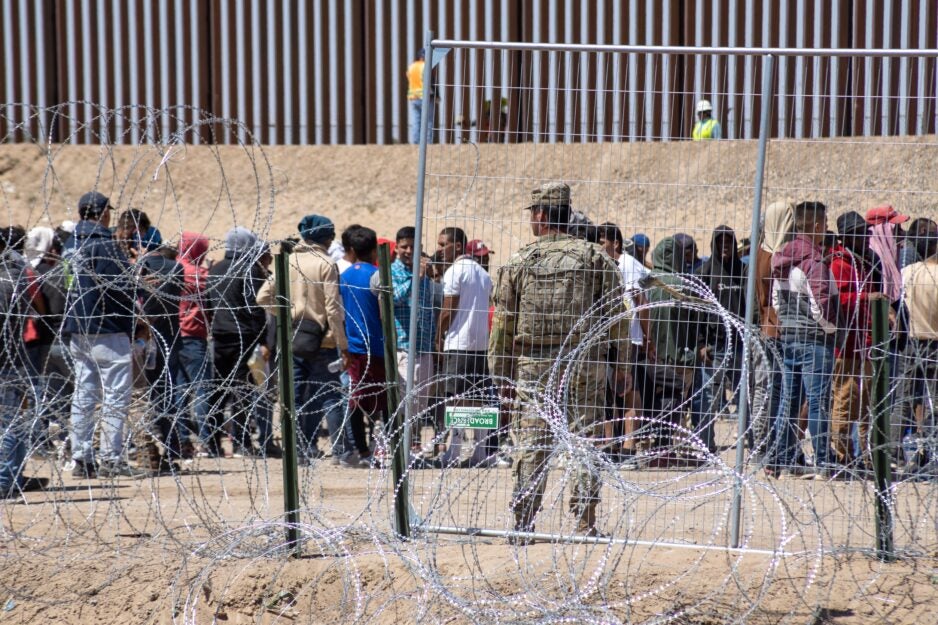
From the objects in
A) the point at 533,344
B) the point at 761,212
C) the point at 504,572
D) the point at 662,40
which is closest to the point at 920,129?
the point at 761,212

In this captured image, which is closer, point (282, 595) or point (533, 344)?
point (282, 595)

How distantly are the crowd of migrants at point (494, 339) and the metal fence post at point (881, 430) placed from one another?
11 centimetres

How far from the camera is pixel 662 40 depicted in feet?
57.4

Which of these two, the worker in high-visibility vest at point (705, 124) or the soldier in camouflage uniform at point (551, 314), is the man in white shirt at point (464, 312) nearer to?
the soldier in camouflage uniform at point (551, 314)

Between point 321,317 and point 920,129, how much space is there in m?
4.37

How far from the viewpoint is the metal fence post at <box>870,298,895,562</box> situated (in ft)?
17.1

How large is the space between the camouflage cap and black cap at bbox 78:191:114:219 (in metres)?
2.77

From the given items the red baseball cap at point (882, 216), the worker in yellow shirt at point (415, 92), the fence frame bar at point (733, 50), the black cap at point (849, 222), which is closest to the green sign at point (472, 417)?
the fence frame bar at point (733, 50)

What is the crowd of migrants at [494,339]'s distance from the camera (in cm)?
578

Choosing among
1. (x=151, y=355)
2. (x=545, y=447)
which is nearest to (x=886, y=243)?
(x=545, y=447)

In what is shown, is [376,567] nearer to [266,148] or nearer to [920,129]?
[920,129]

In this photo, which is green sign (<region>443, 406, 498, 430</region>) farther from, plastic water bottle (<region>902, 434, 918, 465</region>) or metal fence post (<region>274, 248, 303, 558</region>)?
plastic water bottle (<region>902, 434, 918, 465</region>)

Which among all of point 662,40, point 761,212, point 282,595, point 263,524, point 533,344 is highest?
point 662,40

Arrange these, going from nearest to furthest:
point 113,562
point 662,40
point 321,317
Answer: point 113,562, point 321,317, point 662,40
